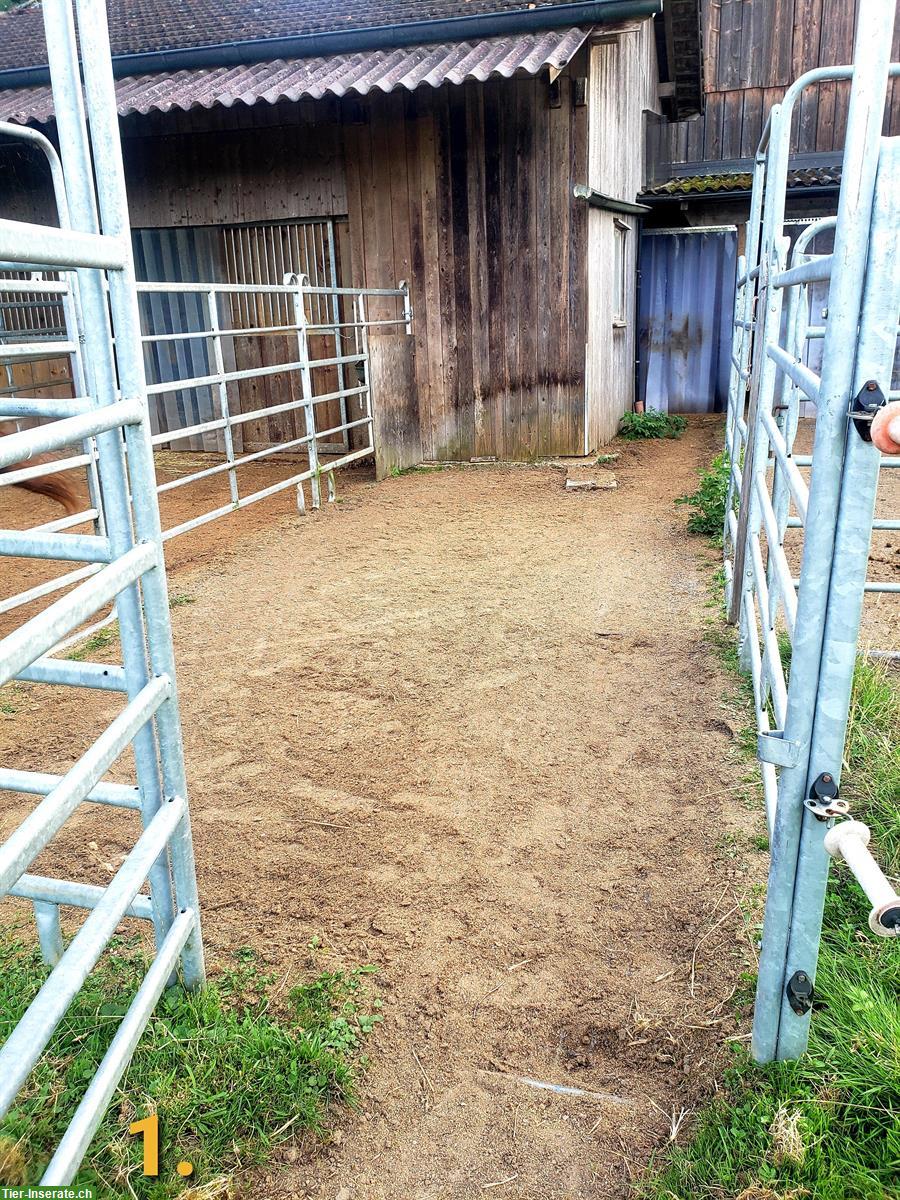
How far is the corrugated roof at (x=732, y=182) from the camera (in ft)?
32.2

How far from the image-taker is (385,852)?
2.64 m

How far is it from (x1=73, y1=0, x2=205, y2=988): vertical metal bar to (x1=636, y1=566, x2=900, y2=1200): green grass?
110 cm

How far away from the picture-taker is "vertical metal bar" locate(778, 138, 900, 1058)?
50.5 inches

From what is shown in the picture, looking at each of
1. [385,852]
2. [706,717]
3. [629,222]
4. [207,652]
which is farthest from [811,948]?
[629,222]

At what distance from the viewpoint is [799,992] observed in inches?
65.0

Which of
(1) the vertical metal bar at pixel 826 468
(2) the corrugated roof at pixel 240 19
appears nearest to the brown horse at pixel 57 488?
(1) the vertical metal bar at pixel 826 468

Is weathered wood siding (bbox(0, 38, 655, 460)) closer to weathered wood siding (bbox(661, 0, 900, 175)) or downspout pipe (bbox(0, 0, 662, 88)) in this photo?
downspout pipe (bbox(0, 0, 662, 88))

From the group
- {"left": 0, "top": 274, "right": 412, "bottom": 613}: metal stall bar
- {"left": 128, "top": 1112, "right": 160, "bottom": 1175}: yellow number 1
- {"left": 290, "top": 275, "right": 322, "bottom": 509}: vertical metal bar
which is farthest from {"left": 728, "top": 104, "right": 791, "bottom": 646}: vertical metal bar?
{"left": 290, "top": 275, "right": 322, "bottom": 509}: vertical metal bar

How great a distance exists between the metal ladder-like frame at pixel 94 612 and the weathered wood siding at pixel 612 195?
21.9 feet

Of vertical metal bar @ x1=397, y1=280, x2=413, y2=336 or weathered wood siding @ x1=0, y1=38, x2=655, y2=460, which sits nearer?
weathered wood siding @ x1=0, y1=38, x2=655, y2=460

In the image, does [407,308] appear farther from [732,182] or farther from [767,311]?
[767,311]

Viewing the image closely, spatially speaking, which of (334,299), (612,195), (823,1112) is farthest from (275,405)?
(823,1112)

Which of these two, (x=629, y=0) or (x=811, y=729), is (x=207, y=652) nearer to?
(x=811, y=729)

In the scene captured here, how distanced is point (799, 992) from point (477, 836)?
1.19 meters
